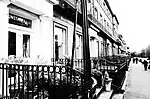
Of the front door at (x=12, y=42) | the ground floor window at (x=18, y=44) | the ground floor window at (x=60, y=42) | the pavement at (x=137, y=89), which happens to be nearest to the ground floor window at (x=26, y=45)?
the ground floor window at (x=18, y=44)

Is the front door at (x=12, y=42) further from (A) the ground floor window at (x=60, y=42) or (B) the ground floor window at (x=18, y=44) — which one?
(A) the ground floor window at (x=60, y=42)

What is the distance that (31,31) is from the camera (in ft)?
23.2

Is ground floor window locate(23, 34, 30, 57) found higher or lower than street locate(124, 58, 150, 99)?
higher

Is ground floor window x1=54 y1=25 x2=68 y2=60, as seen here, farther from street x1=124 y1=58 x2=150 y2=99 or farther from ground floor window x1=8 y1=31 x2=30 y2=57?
street x1=124 y1=58 x2=150 y2=99

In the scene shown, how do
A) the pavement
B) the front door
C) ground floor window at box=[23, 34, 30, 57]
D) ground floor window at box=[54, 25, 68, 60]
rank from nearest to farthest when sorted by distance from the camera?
the front door
ground floor window at box=[23, 34, 30, 57]
the pavement
ground floor window at box=[54, 25, 68, 60]

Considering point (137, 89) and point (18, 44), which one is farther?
point (137, 89)

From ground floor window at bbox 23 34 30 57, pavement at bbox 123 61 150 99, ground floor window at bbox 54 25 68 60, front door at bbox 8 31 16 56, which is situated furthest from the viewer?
ground floor window at bbox 54 25 68 60

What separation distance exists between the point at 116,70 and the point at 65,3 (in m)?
4.27

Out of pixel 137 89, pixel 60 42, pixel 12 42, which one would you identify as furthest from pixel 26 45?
pixel 137 89

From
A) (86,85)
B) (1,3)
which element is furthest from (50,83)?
(1,3)

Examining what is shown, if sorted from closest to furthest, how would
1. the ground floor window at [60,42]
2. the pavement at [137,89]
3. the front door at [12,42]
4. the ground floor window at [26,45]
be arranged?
the front door at [12,42] → the ground floor window at [26,45] → the pavement at [137,89] → the ground floor window at [60,42]

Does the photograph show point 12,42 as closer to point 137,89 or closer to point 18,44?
point 18,44

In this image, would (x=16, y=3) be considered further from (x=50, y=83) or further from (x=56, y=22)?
(x=56, y=22)

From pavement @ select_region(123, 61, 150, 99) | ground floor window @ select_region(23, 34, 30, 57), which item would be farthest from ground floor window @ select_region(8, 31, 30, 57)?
pavement @ select_region(123, 61, 150, 99)
